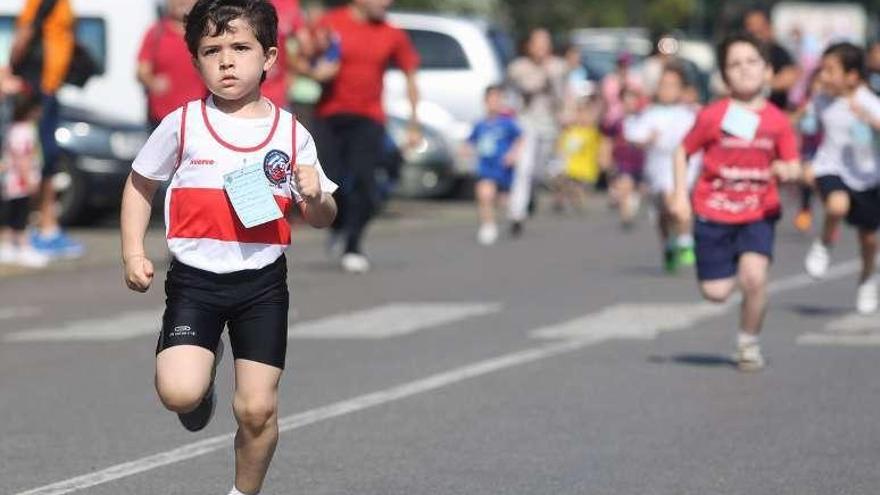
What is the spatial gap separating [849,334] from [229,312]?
6.30 meters

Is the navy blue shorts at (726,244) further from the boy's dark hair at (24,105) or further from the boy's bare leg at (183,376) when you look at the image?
the boy's dark hair at (24,105)

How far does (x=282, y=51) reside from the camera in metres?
16.1

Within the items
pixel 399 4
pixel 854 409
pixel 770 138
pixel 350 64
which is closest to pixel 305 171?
pixel 854 409

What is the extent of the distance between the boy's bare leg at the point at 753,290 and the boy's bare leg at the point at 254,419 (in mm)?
4469

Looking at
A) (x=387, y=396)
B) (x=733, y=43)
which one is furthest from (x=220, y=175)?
(x=733, y=43)

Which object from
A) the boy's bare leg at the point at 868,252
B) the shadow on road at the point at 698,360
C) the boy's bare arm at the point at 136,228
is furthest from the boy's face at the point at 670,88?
the boy's bare arm at the point at 136,228

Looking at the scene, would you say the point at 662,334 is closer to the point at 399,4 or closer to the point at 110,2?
the point at 110,2

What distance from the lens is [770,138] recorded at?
1098cm

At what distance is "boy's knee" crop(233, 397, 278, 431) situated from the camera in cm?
660

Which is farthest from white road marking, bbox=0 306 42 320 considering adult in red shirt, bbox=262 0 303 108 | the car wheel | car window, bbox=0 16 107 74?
car window, bbox=0 16 107 74

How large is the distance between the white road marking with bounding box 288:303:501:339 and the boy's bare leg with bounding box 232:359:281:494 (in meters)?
5.78

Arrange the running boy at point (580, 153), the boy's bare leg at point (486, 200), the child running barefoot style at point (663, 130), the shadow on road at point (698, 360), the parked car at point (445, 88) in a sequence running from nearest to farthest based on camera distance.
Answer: the shadow on road at point (698, 360), the child running barefoot style at point (663, 130), the boy's bare leg at point (486, 200), the parked car at point (445, 88), the running boy at point (580, 153)

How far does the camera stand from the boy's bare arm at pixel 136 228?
21.7 feet

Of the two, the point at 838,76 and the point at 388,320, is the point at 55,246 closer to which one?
the point at 388,320
